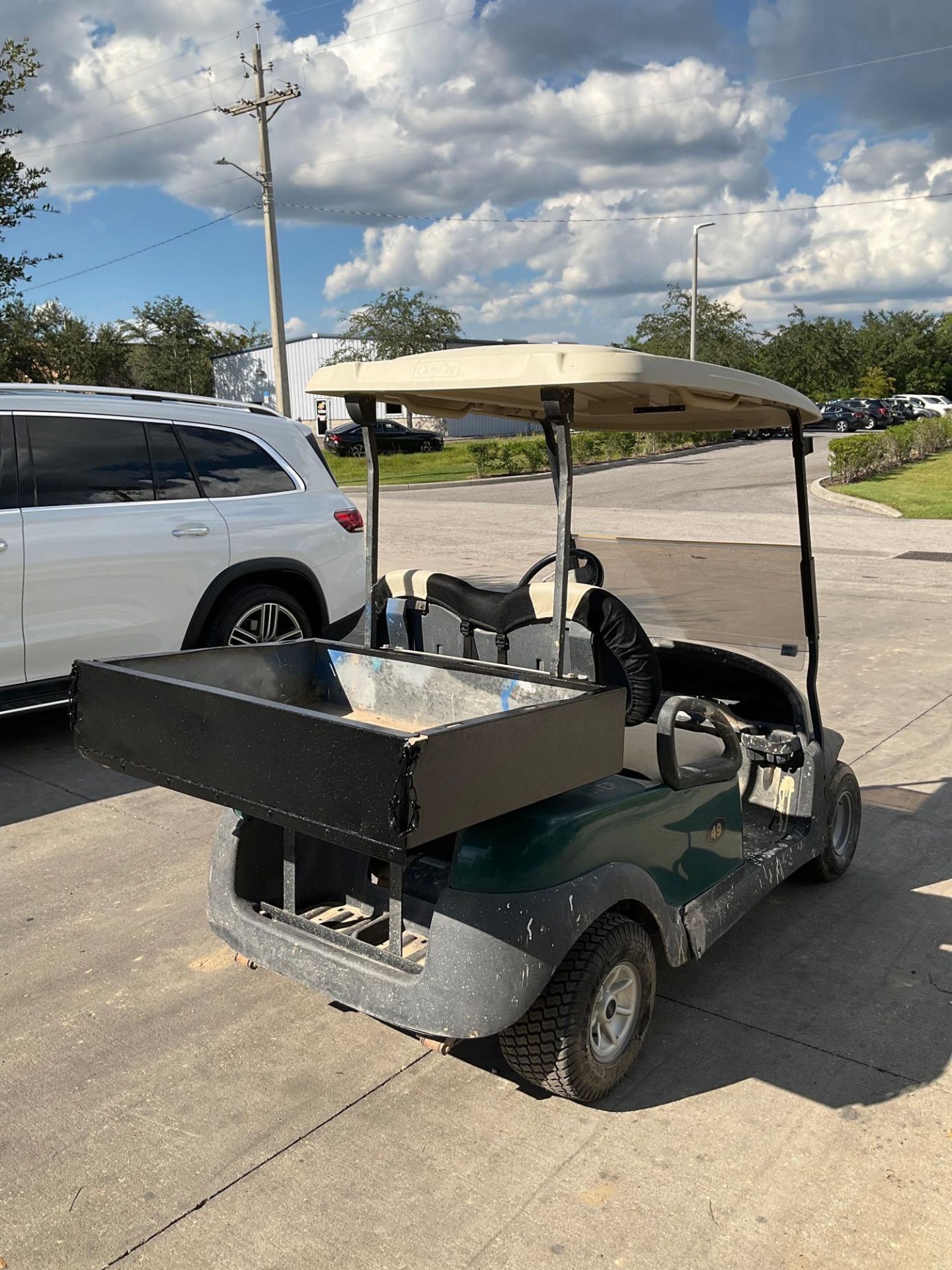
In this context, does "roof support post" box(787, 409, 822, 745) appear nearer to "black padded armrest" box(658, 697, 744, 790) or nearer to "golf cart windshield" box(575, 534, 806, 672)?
"golf cart windshield" box(575, 534, 806, 672)

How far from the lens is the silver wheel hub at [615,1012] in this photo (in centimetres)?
285

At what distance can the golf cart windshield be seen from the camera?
405 cm

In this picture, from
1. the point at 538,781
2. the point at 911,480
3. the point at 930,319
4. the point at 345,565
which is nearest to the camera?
the point at 538,781

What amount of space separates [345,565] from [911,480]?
781 inches

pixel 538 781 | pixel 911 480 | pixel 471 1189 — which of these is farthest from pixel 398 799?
pixel 911 480

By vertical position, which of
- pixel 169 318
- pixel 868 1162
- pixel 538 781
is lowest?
pixel 868 1162

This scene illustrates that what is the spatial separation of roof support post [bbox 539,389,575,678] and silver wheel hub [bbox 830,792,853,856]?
5.52ft

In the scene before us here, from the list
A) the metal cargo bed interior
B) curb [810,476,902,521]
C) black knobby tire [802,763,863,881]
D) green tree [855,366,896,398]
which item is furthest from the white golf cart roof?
green tree [855,366,896,398]

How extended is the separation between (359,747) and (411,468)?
31.2m

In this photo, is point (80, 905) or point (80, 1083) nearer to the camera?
point (80, 1083)

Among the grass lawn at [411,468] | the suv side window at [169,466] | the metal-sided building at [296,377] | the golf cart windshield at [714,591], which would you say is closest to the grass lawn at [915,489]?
the grass lawn at [411,468]

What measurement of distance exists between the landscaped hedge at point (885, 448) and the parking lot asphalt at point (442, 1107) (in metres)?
20.2

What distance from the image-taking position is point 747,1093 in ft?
9.69

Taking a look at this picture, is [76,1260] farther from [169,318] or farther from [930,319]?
[930,319]
